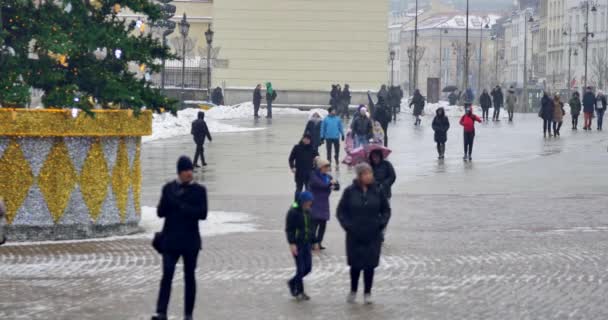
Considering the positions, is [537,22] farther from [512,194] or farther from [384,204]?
[384,204]

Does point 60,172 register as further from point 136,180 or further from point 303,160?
point 303,160

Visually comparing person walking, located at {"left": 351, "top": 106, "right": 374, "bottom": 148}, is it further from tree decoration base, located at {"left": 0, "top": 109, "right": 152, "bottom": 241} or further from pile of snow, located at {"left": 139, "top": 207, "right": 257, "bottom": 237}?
tree decoration base, located at {"left": 0, "top": 109, "right": 152, "bottom": 241}

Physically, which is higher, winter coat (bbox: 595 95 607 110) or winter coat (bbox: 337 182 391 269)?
winter coat (bbox: 595 95 607 110)

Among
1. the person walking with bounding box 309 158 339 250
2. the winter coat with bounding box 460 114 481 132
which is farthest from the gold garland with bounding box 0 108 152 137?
the winter coat with bounding box 460 114 481 132

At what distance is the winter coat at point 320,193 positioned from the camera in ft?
56.6

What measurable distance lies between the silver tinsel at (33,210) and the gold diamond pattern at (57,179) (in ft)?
0.25

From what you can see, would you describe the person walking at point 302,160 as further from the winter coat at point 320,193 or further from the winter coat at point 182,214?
the winter coat at point 182,214

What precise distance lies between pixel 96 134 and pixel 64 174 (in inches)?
27.5

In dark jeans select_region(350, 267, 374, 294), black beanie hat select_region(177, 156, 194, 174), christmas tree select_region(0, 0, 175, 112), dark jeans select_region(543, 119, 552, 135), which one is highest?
christmas tree select_region(0, 0, 175, 112)

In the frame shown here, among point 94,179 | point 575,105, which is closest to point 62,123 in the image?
point 94,179

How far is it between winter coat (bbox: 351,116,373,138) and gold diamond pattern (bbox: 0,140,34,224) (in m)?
13.9

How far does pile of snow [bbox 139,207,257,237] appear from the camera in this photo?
19.9 meters

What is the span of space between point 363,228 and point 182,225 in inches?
80.9

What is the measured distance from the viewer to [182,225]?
39.0 ft
